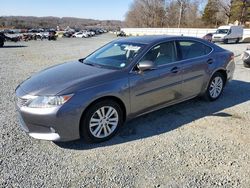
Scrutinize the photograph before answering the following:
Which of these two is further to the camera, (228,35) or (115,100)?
(228,35)

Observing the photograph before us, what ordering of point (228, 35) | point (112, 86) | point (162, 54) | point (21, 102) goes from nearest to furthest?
point (21, 102), point (112, 86), point (162, 54), point (228, 35)

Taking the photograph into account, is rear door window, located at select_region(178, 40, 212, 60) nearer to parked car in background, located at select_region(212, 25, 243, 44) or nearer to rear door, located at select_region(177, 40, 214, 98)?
rear door, located at select_region(177, 40, 214, 98)

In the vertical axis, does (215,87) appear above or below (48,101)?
below

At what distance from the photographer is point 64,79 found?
12.2ft

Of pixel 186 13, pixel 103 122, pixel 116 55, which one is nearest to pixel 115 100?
pixel 103 122

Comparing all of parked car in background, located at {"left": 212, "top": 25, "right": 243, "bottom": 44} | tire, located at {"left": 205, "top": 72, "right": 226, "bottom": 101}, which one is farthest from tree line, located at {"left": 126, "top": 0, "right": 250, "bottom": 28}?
tire, located at {"left": 205, "top": 72, "right": 226, "bottom": 101}

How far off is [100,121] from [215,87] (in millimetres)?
3043

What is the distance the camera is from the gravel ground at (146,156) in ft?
9.53

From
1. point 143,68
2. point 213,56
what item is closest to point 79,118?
point 143,68

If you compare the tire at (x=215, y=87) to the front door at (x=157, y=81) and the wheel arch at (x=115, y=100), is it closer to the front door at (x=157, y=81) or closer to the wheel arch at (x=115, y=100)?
the front door at (x=157, y=81)

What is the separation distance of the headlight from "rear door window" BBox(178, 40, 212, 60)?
2.43 metres

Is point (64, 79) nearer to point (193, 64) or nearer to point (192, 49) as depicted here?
point (193, 64)

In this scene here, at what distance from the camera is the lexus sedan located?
11.0 ft

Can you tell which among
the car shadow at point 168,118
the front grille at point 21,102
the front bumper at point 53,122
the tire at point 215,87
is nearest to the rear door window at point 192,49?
the tire at point 215,87
